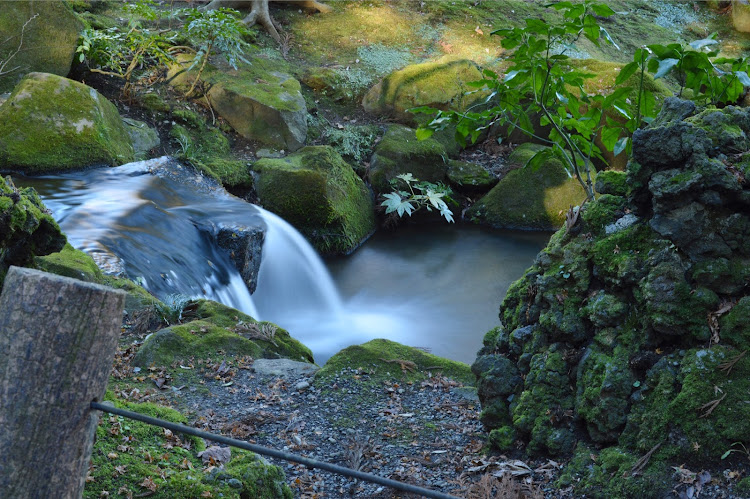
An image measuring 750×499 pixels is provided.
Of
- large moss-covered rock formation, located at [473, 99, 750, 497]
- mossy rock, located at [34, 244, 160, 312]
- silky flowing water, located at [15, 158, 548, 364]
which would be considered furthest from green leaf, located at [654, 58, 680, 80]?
silky flowing water, located at [15, 158, 548, 364]

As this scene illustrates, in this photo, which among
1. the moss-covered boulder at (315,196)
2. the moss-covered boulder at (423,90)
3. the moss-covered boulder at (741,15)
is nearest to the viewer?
the moss-covered boulder at (315,196)

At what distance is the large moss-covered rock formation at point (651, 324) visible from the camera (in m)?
2.76

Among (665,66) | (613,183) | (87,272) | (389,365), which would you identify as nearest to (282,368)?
(389,365)

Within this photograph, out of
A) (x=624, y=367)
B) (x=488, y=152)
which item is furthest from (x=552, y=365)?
(x=488, y=152)

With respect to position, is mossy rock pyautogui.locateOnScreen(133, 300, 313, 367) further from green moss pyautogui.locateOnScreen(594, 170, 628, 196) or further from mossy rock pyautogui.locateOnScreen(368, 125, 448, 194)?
mossy rock pyautogui.locateOnScreen(368, 125, 448, 194)

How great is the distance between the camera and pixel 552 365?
3.36 meters

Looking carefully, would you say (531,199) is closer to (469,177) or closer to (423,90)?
(469,177)

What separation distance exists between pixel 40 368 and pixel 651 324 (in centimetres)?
254

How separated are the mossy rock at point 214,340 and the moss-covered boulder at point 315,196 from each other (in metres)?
4.08

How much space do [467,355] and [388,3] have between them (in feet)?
40.0

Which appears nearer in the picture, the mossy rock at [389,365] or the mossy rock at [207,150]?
the mossy rock at [389,365]

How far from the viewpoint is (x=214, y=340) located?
503cm

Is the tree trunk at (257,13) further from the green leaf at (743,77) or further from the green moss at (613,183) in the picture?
the green leaf at (743,77)

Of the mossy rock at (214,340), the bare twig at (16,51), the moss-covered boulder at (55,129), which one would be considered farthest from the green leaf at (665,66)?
the bare twig at (16,51)
